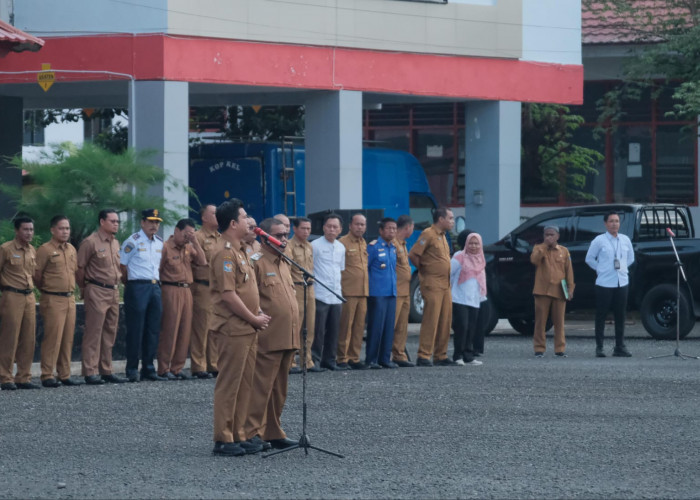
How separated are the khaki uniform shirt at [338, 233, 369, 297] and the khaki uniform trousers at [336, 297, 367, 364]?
10 cm

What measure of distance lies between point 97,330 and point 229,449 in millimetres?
5507

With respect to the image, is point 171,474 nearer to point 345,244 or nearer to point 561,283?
point 345,244

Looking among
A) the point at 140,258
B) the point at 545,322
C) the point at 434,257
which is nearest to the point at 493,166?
the point at 545,322

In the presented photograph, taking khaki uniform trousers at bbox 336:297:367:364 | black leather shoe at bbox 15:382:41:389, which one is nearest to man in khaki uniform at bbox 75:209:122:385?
black leather shoe at bbox 15:382:41:389

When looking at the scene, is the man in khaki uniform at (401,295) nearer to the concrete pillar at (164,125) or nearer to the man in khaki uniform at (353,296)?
the man in khaki uniform at (353,296)

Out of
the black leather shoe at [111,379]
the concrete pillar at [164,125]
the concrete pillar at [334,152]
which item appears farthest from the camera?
the concrete pillar at [334,152]

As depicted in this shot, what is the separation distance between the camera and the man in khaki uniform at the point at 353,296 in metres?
16.8

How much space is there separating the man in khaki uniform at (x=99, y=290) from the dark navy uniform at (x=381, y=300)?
10.6 feet

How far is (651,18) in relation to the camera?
27.3m

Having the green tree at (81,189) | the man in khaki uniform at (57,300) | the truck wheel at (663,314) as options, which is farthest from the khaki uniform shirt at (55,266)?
the truck wheel at (663,314)

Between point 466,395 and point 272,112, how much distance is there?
53.5 feet

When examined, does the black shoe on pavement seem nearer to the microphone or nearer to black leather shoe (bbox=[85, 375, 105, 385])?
black leather shoe (bbox=[85, 375, 105, 385])

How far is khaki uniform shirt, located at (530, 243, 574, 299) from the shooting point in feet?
61.2

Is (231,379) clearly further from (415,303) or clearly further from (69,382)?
(415,303)
